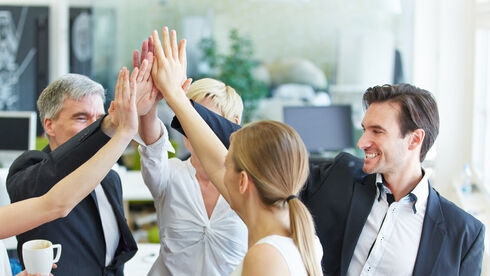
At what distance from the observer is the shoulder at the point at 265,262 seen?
1310mm

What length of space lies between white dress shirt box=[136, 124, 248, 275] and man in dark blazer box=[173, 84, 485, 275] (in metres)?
0.20

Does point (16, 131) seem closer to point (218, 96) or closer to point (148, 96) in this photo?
point (218, 96)

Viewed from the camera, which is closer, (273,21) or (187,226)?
(187,226)

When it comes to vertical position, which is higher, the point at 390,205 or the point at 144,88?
the point at 144,88

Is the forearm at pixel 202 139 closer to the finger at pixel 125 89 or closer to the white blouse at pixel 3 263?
the finger at pixel 125 89

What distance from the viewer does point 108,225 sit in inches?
76.3

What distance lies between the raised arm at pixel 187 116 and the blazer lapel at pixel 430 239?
673mm

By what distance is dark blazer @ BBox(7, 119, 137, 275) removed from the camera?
1681 mm

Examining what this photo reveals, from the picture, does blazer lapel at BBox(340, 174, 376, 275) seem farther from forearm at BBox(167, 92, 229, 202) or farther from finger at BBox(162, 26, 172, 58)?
finger at BBox(162, 26, 172, 58)

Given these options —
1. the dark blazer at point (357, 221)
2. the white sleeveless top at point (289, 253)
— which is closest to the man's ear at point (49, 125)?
the dark blazer at point (357, 221)

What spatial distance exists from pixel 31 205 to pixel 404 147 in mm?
1224

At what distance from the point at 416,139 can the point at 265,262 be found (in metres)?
0.94

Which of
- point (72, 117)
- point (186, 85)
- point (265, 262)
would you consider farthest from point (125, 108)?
point (265, 262)

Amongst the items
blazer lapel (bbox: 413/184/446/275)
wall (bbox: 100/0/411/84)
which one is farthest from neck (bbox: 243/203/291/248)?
wall (bbox: 100/0/411/84)
